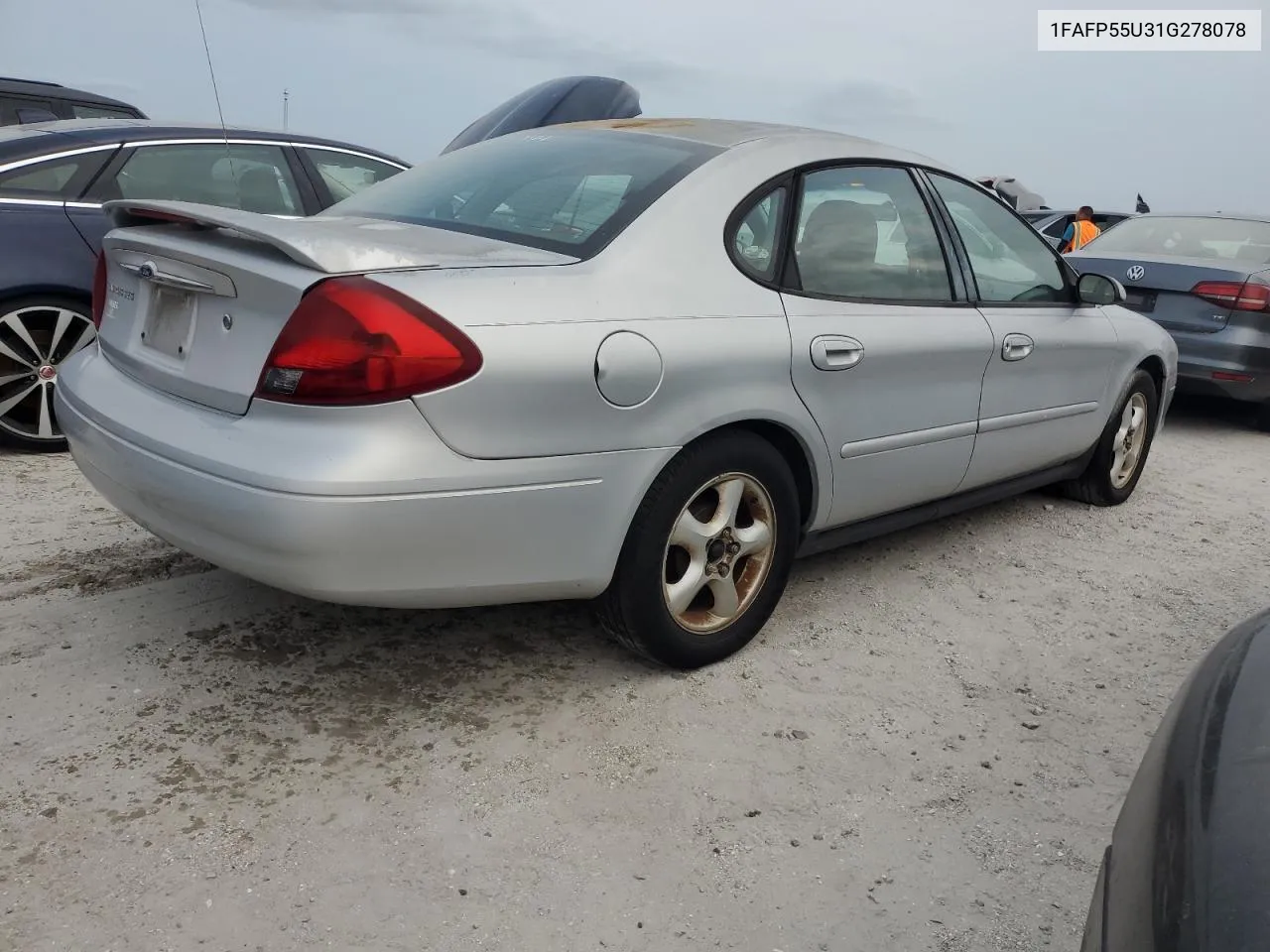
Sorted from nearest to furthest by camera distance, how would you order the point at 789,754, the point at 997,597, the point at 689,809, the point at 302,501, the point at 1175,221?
the point at 302,501 → the point at 689,809 → the point at 789,754 → the point at 997,597 → the point at 1175,221

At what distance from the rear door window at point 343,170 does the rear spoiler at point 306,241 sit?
297 cm

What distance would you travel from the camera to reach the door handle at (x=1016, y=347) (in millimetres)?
3760

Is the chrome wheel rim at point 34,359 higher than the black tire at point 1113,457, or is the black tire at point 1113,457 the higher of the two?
the chrome wheel rim at point 34,359

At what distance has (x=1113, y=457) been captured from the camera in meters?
4.78

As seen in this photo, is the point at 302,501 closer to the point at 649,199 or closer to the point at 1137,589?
the point at 649,199

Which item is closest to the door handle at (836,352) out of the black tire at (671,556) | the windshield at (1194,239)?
the black tire at (671,556)

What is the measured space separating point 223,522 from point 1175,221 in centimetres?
722

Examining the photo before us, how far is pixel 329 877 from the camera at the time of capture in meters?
2.07

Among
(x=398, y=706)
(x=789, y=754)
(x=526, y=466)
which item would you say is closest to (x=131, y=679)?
(x=398, y=706)

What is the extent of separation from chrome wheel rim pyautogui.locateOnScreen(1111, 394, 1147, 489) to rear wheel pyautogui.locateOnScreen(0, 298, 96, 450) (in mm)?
4402

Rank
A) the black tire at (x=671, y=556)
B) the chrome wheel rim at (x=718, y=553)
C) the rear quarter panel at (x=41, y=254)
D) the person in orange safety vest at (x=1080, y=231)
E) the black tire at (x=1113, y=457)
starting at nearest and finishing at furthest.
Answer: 1. the black tire at (x=671, y=556)
2. the chrome wheel rim at (x=718, y=553)
3. the rear quarter panel at (x=41, y=254)
4. the black tire at (x=1113, y=457)
5. the person in orange safety vest at (x=1080, y=231)

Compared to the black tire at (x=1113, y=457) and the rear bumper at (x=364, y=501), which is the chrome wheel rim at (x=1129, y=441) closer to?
the black tire at (x=1113, y=457)

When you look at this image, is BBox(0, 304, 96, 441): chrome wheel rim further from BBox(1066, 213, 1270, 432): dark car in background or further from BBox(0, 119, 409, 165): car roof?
BBox(1066, 213, 1270, 432): dark car in background

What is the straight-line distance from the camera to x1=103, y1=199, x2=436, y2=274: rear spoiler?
229 cm
